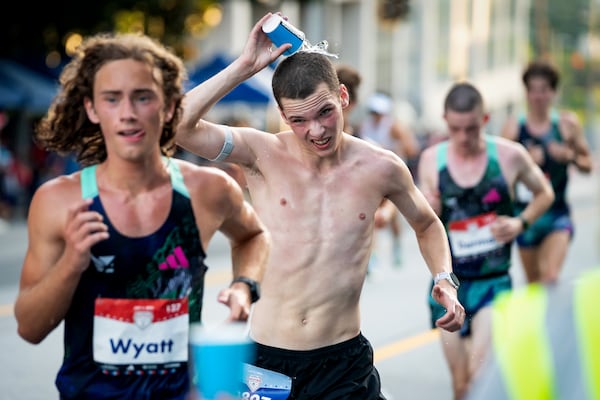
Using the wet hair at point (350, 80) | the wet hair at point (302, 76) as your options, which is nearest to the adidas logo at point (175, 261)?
the wet hair at point (302, 76)

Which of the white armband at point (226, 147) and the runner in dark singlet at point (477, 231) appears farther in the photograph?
the runner in dark singlet at point (477, 231)

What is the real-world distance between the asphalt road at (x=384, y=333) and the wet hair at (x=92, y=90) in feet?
5.25

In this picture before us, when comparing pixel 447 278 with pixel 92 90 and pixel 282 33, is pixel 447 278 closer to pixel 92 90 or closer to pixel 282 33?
pixel 282 33

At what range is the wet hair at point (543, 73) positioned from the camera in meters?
7.86

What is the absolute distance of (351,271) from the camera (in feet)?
13.1

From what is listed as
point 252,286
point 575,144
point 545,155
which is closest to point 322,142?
point 252,286

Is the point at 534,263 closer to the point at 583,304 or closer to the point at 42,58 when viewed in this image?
the point at 583,304

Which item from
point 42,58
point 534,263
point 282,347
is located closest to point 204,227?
point 282,347

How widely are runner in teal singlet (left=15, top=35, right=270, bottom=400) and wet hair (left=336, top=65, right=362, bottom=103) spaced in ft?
12.2

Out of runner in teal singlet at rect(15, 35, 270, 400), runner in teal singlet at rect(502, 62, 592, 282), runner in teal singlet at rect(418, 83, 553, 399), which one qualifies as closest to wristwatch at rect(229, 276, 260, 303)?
runner in teal singlet at rect(15, 35, 270, 400)

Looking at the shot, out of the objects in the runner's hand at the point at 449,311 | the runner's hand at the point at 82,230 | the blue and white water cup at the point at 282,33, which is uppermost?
the blue and white water cup at the point at 282,33

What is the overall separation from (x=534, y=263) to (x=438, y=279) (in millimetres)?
4138

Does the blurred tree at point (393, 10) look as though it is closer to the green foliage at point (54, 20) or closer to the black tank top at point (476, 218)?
the green foliage at point (54, 20)

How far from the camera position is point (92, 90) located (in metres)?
3.42
